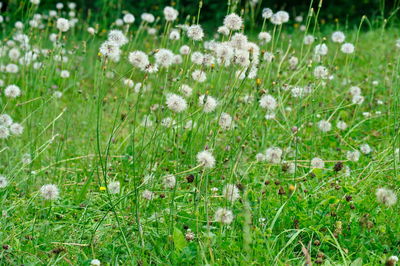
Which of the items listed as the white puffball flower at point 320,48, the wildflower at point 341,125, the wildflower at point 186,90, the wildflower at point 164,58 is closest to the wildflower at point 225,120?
the wildflower at point 186,90

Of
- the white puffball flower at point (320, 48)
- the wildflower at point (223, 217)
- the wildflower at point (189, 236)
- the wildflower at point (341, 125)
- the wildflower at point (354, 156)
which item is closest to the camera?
the wildflower at point (223, 217)

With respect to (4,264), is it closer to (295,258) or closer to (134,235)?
(134,235)

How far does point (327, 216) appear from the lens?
195 cm

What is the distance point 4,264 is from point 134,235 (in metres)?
0.45

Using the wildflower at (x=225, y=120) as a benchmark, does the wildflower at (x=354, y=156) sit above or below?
below

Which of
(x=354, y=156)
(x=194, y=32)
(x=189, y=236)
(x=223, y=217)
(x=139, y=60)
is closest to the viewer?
(x=223, y=217)

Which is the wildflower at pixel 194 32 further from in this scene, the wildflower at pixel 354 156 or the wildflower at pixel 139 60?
the wildflower at pixel 354 156

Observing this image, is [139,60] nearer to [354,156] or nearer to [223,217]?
[223,217]

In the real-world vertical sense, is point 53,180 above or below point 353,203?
below

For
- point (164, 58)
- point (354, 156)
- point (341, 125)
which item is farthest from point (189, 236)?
point (341, 125)

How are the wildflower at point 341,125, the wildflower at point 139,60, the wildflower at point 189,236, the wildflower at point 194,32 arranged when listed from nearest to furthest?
the wildflower at point 189,236
the wildflower at point 139,60
the wildflower at point 194,32
the wildflower at point 341,125

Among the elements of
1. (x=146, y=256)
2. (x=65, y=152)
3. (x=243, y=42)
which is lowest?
(x=65, y=152)

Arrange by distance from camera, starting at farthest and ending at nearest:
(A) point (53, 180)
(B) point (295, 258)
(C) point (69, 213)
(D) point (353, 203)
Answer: (A) point (53, 180) < (C) point (69, 213) < (D) point (353, 203) < (B) point (295, 258)

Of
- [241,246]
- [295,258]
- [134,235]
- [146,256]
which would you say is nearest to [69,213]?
[134,235]
